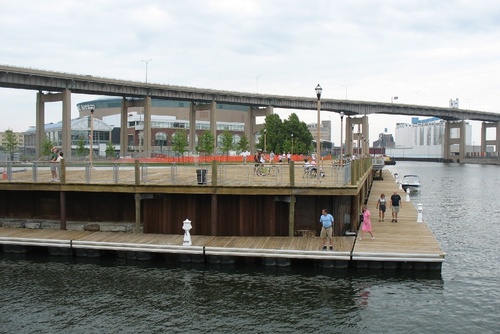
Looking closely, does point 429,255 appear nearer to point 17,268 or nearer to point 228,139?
point 17,268

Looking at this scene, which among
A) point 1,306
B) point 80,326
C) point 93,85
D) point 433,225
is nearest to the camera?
point 80,326

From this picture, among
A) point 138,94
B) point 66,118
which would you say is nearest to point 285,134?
point 138,94

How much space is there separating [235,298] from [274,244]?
4938mm

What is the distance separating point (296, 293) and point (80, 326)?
8.01 meters

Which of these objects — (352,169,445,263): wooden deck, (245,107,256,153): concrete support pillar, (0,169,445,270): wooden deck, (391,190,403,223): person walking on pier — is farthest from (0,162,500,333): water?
(245,107,256,153): concrete support pillar

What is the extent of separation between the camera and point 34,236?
Result: 26.8 meters

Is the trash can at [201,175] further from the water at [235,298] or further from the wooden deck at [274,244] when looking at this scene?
the water at [235,298]

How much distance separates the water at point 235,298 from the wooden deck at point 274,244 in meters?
0.74

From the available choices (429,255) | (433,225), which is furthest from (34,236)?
(433,225)

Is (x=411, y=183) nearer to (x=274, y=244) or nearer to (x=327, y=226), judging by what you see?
(x=274, y=244)

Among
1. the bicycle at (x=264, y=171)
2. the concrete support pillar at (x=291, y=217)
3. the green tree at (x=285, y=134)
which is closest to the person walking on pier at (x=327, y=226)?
the concrete support pillar at (x=291, y=217)

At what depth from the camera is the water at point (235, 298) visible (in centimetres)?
1725

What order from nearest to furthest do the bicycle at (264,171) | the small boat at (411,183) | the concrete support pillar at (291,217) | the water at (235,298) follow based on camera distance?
the water at (235,298)
the concrete support pillar at (291,217)
the bicycle at (264,171)
the small boat at (411,183)

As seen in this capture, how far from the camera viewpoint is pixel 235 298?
64.9 ft
